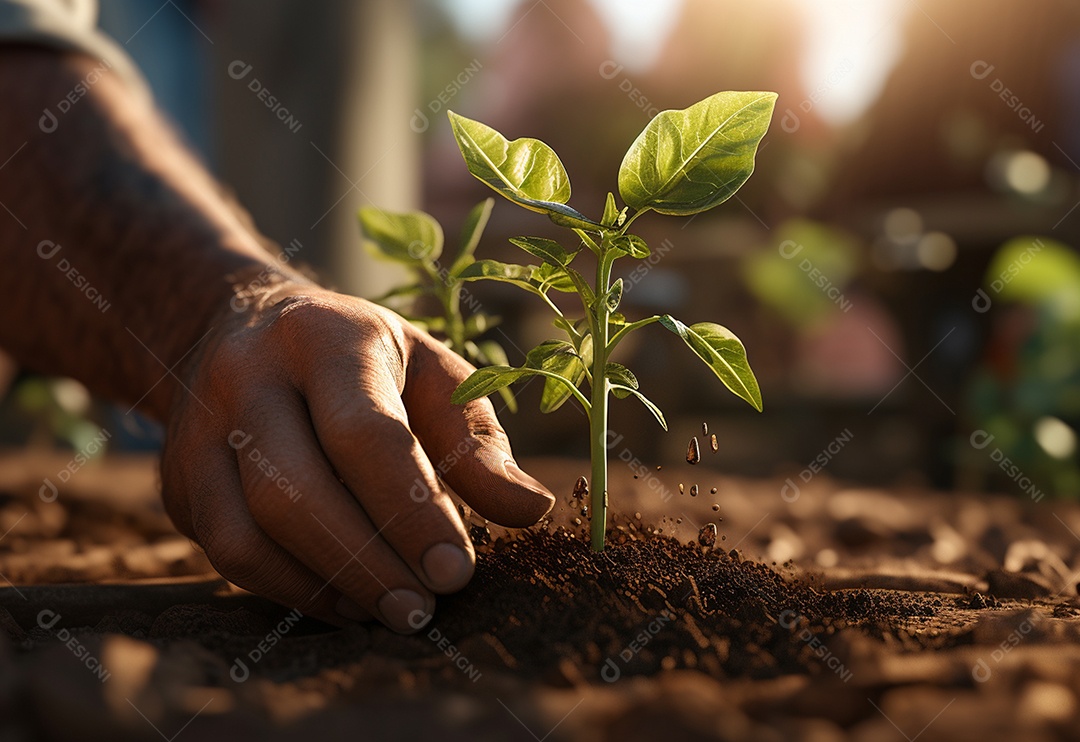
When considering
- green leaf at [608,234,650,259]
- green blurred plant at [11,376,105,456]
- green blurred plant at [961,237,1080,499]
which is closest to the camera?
green leaf at [608,234,650,259]

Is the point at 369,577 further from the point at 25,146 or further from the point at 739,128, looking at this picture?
the point at 25,146

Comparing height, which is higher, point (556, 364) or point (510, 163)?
point (510, 163)

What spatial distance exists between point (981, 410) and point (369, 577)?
8.20 ft

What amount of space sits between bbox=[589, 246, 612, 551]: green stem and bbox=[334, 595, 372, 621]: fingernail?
30 cm

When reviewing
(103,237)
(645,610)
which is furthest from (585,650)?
(103,237)

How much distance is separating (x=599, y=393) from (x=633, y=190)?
0.24m

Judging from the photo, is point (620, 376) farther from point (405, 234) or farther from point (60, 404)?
point (60, 404)

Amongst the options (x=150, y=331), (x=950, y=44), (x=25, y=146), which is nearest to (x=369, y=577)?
(x=150, y=331)

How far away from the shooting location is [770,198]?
196 inches

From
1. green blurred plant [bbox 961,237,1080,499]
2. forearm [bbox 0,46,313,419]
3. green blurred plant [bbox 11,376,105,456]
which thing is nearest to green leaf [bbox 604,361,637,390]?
forearm [bbox 0,46,313,419]

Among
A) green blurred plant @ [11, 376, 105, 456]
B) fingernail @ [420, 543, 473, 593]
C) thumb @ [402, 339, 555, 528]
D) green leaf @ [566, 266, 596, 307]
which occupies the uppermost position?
green leaf @ [566, 266, 596, 307]

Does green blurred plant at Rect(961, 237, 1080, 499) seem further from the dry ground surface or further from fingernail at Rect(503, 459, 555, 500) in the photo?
fingernail at Rect(503, 459, 555, 500)

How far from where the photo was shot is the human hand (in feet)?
3.12

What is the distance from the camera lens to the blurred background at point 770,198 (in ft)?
10.2
